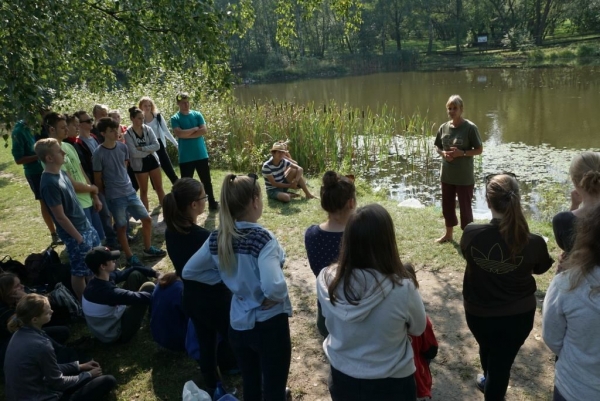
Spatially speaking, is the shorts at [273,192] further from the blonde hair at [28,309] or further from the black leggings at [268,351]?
the black leggings at [268,351]

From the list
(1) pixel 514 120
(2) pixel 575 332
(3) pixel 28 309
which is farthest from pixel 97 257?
(1) pixel 514 120

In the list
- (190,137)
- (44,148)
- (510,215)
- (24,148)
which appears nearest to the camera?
(510,215)

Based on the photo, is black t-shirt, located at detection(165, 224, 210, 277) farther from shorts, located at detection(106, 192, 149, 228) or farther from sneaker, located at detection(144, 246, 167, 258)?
sneaker, located at detection(144, 246, 167, 258)

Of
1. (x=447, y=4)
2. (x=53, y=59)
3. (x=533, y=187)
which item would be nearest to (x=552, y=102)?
(x=533, y=187)

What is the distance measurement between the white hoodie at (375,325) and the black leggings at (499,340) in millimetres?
717

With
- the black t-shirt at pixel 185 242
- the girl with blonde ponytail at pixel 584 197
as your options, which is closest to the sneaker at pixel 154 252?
the black t-shirt at pixel 185 242

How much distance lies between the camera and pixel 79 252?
4051mm

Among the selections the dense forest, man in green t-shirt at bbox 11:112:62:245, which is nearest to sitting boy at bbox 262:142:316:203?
the dense forest

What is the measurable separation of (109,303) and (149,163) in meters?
2.85

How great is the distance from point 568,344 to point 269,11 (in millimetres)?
54927

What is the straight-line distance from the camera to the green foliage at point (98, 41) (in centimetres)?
373

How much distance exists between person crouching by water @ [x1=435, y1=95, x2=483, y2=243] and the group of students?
1.68 meters

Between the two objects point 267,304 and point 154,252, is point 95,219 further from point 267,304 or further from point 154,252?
point 267,304

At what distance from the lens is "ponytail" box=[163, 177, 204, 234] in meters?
2.84
